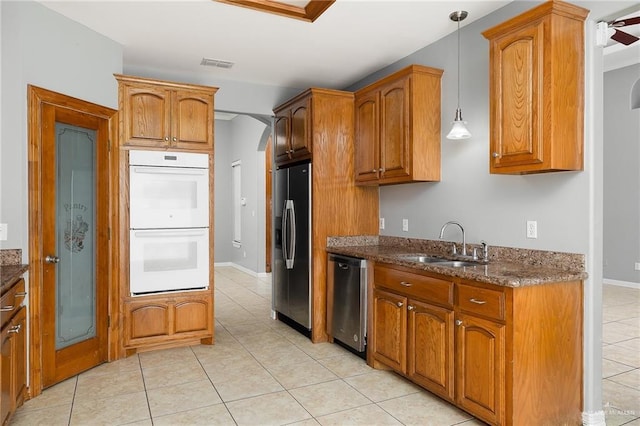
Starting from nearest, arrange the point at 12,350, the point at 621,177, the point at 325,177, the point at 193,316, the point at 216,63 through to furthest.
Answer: the point at 12,350, the point at 193,316, the point at 325,177, the point at 216,63, the point at 621,177

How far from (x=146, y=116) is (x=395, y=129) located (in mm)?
2184

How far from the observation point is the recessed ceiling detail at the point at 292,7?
10.0 feet

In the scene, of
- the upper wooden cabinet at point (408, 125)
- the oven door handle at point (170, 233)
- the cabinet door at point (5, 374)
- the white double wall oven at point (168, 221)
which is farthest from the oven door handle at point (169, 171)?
the cabinet door at point (5, 374)

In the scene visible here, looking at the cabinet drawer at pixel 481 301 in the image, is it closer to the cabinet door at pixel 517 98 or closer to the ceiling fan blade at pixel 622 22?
the cabinet door at pixel 517 98

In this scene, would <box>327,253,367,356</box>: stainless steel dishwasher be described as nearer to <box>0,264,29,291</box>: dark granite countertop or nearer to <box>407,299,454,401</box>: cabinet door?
<box>407,299,454,401</box>: cabinet door

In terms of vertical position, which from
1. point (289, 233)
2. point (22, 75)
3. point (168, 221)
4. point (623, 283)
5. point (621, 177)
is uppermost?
point (22, 75)

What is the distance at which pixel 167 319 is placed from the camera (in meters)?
3.96

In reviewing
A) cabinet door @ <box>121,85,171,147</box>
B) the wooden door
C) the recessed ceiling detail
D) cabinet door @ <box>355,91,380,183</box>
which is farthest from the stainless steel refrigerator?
the wooden door

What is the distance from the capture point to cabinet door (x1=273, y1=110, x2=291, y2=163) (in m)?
4.72

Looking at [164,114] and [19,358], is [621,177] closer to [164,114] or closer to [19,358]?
[164,114]

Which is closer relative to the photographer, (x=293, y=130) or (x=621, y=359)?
(x=621, y=359)

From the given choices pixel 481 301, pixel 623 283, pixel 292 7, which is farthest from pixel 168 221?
pixel 623 283

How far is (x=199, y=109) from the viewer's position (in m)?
4.05

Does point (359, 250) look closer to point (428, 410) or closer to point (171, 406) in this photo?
point (428, 410)
